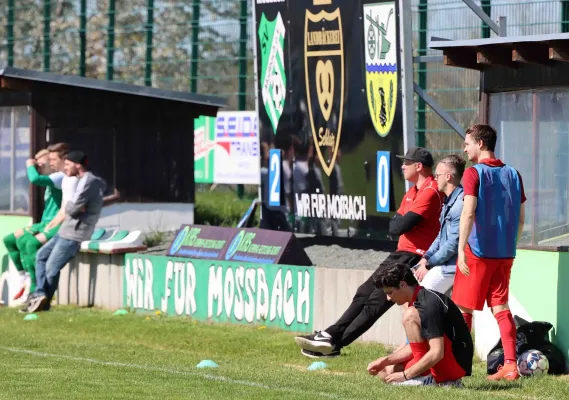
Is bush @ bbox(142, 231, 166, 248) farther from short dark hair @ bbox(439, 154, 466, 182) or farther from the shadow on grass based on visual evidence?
the shadow on grass

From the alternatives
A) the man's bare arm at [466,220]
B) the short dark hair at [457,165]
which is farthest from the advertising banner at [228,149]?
the man's bare arm at [466,220]

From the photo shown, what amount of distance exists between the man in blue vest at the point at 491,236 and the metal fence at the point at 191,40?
7.27 meters

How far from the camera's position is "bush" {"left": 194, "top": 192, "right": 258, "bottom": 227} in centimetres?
2214

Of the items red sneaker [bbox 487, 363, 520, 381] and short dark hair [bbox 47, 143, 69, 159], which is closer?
red sneaker [bbox 487, 363, 520, 381]

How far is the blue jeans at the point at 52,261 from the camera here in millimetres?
16719

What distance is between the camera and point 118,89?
19.1m

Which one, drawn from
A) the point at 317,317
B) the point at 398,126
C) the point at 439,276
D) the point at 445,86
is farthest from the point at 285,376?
the point at 445,86

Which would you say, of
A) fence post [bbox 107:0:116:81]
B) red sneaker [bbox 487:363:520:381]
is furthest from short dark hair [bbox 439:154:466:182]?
fence post [bbox 107:0:116:81]

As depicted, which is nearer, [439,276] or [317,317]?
[439,276]

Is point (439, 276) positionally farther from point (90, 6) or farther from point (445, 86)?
point (90, 6)

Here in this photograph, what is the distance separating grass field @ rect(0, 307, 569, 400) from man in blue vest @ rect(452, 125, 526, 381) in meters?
0.56

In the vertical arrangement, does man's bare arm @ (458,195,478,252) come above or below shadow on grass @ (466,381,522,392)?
above

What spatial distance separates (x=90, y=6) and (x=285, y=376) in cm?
1820

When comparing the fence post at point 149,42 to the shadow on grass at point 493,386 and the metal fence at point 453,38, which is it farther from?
the shadow on grass at point 493,386
